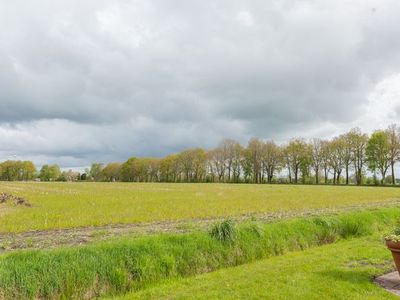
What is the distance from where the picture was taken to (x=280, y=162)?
10731 centimetres

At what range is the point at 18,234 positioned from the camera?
1315cm

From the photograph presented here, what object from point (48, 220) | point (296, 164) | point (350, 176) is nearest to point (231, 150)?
point (296, 164)

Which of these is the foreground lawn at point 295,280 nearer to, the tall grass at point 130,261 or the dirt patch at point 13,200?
the tall grass at point 130,261

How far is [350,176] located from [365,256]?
91.8 metres

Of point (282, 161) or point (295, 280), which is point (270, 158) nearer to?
point (282, 161)

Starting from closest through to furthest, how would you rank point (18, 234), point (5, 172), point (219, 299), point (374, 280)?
point (219, 299)
point (374, 280)
point (18, 234)
point (5, 172)

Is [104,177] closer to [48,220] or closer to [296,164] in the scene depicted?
[296,164]

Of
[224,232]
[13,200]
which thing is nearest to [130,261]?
[224,232]

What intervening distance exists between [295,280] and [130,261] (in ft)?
13.6

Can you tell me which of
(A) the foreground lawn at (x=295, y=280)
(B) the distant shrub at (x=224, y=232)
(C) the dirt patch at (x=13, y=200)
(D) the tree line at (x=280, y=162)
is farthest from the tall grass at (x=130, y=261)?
(D) the tree line at (x=280, y=162)

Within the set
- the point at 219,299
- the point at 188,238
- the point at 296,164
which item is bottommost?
the point at 219,299

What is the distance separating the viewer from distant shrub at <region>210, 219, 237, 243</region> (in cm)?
1099

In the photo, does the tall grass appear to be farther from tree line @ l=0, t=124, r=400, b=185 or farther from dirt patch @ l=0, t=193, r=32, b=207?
tree line @ l=0, t=124, r=400, b=185

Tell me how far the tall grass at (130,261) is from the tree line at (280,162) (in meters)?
80.1
